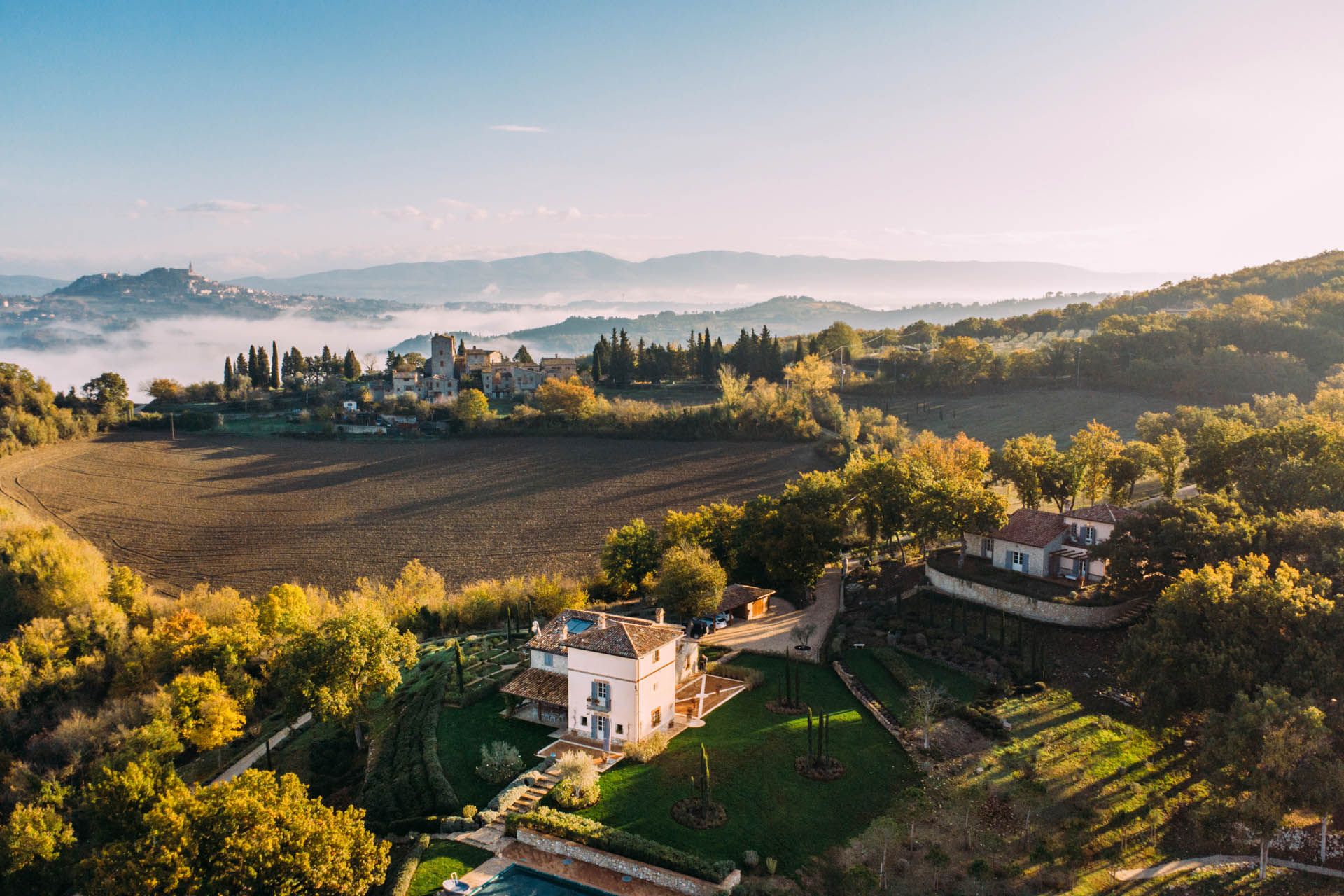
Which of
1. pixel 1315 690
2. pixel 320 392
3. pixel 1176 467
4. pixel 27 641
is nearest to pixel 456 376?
pixel 320 392

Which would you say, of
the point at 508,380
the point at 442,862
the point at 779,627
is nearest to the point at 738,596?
the point at 779,627

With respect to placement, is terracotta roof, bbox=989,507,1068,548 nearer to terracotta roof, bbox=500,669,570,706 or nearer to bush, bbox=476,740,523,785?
terracotta roof, bbox=500,669,570,706

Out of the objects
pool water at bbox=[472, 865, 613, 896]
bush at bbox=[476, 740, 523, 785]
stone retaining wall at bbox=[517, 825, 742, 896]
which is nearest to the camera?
stone retaining wall at bbox=[517, 825, 742, 896]

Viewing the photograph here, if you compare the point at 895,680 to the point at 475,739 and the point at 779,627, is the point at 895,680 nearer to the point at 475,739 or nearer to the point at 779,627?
the point at 779,627

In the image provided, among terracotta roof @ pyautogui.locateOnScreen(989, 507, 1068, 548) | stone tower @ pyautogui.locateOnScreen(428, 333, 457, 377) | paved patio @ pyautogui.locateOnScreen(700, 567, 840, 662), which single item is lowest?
paved patio @ pyautogui.locateOnScreen(700, 567, 840, 662)

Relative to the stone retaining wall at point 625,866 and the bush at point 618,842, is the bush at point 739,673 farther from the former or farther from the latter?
the stone retaining wall at point 625,866

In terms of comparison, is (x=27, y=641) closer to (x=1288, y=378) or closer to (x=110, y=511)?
(x=110, y=511)

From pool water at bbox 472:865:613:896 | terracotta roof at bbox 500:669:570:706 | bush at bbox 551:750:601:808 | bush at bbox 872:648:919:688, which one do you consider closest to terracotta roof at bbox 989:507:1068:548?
bush at bbox 872:648:919:688
